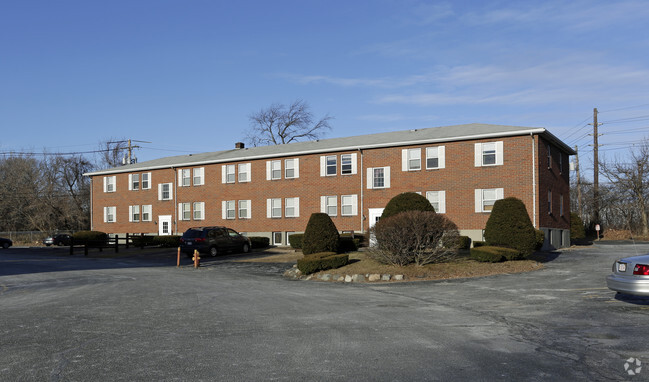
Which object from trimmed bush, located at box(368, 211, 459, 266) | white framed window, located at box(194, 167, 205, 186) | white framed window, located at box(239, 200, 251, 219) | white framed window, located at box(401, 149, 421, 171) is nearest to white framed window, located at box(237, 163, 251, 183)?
white framed window, located at box(239, 200, 251, 219)

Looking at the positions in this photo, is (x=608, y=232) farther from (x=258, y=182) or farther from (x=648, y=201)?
(x=258, y=182)

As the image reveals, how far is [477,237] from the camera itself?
1332 inches

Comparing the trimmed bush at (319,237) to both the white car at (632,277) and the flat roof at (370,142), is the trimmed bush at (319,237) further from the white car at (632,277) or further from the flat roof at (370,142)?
the white car at (632,277)

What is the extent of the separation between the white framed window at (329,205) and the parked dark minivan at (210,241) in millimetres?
6960

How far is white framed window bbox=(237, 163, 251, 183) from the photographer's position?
4516 cm

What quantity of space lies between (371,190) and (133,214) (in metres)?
25.3

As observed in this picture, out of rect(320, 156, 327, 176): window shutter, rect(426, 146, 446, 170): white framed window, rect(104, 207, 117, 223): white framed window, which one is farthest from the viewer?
rect(104, 207, 117, 223): white framed window

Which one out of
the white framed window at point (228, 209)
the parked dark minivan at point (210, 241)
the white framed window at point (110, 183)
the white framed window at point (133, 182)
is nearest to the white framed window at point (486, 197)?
the parked dark minivan at point (210, 241)

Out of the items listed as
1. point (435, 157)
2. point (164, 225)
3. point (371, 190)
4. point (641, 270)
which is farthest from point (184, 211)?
point (641, 270)

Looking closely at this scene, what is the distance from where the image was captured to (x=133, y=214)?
173ft

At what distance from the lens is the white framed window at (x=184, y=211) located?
159 ft

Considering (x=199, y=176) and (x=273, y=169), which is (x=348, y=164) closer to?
(x=273, y=169)

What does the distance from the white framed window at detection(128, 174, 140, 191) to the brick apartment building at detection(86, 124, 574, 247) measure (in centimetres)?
14

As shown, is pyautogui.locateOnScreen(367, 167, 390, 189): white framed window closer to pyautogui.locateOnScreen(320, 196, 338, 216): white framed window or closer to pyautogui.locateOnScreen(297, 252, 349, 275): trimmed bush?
pyautogui.locateOnScreen(320, 196, 338, 216): white framed window
